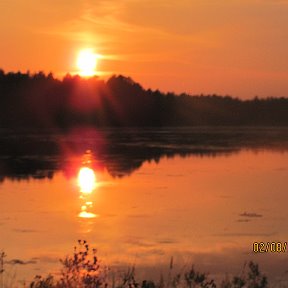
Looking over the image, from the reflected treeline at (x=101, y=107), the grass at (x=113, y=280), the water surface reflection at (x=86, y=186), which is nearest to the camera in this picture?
the grass at (x=113, y=280)

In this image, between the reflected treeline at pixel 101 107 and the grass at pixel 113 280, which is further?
the reflected treeline at pixel 101 107

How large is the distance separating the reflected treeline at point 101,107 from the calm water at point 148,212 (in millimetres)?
47923

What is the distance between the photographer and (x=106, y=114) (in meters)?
82.6

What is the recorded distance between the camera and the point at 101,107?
82.9m

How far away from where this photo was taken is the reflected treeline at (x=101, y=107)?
7725cm

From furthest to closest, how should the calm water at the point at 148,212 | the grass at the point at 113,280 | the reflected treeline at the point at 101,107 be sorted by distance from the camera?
the reflected treeline at the point at 101,107
the calm water at the point at 148,212
the grass at the point at 113,280

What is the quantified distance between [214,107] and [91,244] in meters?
87.7

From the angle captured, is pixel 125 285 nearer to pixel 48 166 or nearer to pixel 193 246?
pixel 193 246

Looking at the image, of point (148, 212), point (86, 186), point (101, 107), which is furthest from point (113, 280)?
point (101, 107)

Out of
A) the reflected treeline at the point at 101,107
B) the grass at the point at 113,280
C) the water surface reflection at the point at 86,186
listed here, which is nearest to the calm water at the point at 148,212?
the water surface reflection at the point at 86,186

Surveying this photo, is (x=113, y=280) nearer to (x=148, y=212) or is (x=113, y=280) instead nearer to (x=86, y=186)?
(x=148, y=212)

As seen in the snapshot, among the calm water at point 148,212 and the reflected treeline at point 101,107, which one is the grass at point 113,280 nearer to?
the calm water at point 148,212

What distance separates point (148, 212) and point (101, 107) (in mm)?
67982

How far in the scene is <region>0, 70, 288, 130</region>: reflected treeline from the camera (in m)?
77.2
